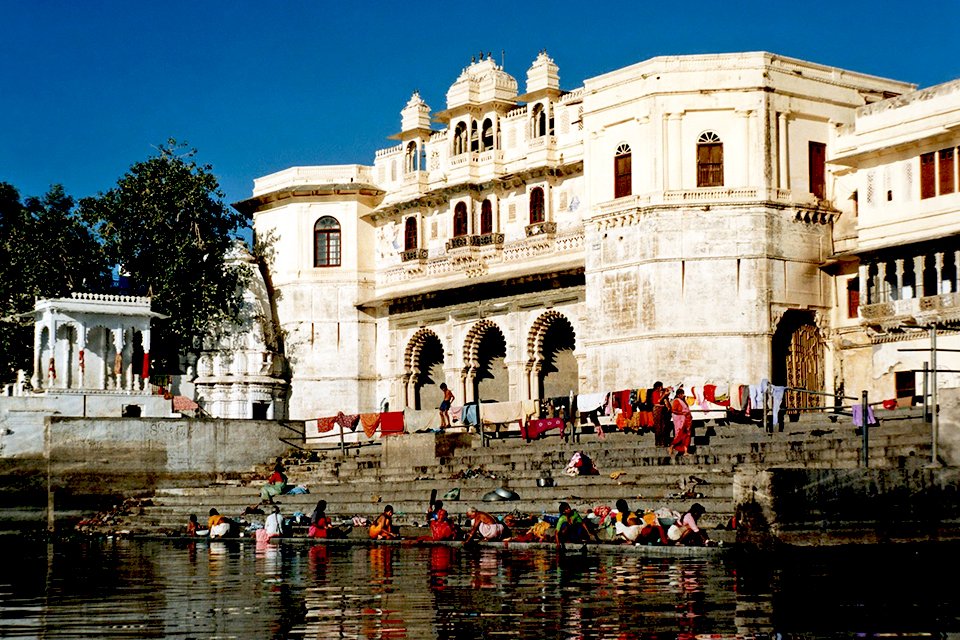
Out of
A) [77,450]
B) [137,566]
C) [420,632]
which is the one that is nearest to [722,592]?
[420,632]

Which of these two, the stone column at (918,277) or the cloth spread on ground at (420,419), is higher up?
the stone column at (918,277)

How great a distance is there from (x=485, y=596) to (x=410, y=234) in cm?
3118

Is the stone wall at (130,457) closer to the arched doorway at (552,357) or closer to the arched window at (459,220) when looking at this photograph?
the arched doorway at (552,357)

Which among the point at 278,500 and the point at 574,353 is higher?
the point at 574,353

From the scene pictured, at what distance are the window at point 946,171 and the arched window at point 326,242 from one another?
19995 mm

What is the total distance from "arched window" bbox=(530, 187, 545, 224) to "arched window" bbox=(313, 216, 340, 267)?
7.37 meters

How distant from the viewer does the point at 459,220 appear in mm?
46000

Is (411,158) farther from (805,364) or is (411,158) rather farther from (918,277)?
(918,277)

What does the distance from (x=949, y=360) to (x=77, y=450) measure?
60.5ft

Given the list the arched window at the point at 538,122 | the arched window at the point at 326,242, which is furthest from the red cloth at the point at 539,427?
the arched window at the point at 326,242

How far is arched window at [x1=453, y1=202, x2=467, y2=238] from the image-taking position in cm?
4581

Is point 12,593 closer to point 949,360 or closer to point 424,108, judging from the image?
point 949,360

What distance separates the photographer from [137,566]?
911 inches

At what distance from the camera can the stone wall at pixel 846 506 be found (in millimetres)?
21609
